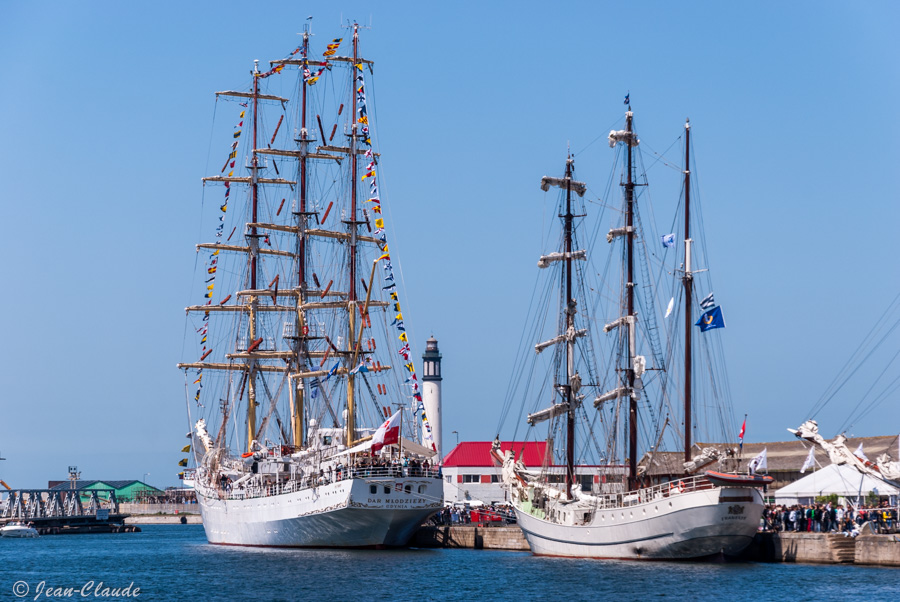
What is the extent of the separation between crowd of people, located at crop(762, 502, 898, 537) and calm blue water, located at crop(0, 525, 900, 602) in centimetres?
325

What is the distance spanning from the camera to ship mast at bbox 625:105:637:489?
60.9 meters

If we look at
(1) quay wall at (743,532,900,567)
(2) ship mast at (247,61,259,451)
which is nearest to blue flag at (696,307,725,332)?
(1) quay wall at (743,532,900,567)

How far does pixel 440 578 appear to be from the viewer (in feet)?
180

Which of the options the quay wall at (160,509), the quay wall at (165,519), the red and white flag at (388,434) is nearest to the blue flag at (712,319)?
the red and white flag at (388,434)

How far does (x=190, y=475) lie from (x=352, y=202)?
94.3 feet

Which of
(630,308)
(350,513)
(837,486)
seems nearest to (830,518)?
(837,486)

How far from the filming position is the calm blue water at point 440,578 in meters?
46.2

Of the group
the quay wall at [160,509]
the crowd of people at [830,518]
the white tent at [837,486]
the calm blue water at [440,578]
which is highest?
the white tent at [837,486]

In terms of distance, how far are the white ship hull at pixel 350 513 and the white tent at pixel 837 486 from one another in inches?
793

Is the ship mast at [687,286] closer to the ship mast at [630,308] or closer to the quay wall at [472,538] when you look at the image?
the ship mast at [630,308]

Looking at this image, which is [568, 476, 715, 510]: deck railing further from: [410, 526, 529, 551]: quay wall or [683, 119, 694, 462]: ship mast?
[410, 526, 529, 551]: quay wall

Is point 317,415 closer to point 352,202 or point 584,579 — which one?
point 352,202

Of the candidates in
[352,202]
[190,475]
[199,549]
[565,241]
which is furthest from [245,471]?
[565,241]

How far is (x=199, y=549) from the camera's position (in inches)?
3297
